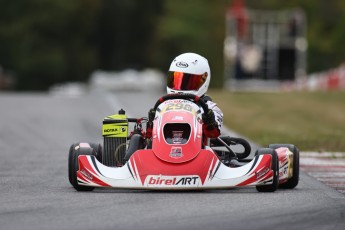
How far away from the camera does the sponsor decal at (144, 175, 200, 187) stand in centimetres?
1249

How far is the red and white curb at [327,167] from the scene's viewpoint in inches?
576

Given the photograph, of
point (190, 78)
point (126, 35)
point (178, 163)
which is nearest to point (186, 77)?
point (190, 78)

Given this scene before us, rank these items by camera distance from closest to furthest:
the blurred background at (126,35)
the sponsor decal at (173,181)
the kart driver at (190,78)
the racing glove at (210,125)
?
the sponsor decal at (173,181) < the racing glove at (210,125) < the kart driver at (190,78) < the blurred background at (126,35)

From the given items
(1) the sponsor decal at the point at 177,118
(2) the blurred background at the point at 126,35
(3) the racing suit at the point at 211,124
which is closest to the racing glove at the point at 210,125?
(3) the racing suit at the point at 211,124

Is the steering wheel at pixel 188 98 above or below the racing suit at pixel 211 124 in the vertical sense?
above

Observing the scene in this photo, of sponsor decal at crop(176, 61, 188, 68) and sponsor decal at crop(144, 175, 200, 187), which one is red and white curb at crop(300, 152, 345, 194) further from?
sponsor decal at crop(176, 61, 188, 68)

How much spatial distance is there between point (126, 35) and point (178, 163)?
386 feet

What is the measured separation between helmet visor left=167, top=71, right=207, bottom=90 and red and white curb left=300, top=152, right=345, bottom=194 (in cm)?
176

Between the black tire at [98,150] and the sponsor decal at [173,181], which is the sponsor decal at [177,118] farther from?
the black tire at [98,150]

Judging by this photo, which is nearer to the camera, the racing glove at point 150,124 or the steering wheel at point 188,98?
the steering wheel at point 188,98

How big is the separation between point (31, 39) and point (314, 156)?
285ft

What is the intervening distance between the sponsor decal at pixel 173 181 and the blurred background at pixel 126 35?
46085mm

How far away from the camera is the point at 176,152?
1266 cm

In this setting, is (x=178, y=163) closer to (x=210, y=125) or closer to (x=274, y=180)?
(x=210, y=125)
